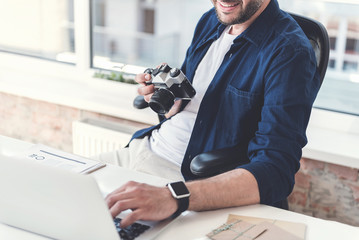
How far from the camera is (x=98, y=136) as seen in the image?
242cm

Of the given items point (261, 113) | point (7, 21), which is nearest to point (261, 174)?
point (261, 113)

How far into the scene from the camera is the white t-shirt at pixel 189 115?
1667mm

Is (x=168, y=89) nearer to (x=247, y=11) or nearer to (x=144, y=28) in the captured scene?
(x=247, y=11)

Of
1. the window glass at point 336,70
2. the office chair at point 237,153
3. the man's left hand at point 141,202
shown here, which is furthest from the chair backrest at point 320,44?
the man's left hand at point 141,202

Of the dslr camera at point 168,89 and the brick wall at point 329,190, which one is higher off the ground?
the dslr camera at point 168,89

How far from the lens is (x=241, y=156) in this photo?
5.01 ft

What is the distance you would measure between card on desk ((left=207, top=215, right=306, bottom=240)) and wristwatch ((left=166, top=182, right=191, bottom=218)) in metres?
0.10

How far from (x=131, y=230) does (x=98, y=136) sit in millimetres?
1366

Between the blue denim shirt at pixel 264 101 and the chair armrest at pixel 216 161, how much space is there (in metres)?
0.05

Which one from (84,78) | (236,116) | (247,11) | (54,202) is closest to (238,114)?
(236,116)

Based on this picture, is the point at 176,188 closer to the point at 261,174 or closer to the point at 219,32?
the point at 261,174

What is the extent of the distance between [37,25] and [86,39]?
39cm

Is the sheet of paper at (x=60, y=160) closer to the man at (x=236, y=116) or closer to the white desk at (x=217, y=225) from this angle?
the white desk at (x=217, y=225)

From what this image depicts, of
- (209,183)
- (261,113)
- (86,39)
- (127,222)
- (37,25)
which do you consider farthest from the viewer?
(37,25)
